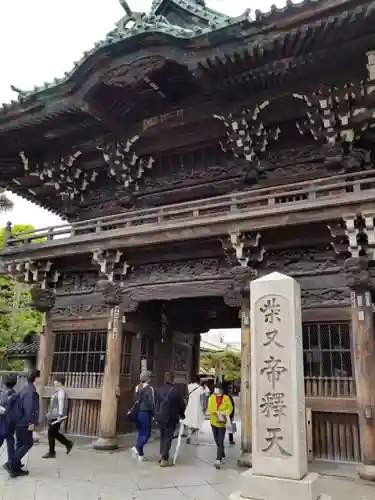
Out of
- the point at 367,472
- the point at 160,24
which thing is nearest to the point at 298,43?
the point at 160,24

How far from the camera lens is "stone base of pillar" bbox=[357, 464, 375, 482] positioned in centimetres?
680

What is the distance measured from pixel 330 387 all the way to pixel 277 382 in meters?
3.28

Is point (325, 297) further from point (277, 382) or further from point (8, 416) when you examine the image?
point (8, 416)

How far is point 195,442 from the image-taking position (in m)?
10.8

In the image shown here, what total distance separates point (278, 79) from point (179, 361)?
8512mm

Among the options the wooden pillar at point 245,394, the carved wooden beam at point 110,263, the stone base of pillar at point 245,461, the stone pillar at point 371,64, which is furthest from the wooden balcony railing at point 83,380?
the stone pillar at point 371,64

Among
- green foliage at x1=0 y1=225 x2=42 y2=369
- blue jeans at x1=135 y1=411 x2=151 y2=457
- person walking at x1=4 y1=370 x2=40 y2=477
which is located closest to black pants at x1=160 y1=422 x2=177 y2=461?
blue jeans at x1=135 y1=411 x2=151 y2=457

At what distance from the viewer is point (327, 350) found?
8055 mm

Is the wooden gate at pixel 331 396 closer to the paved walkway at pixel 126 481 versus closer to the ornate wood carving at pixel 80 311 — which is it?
the paved walkway at pixel 126 481

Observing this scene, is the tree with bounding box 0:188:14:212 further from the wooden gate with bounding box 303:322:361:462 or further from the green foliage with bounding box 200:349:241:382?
the wooden gate with bounding box 303:322:361:462

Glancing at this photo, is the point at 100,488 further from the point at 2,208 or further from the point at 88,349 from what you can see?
the point at 2,208

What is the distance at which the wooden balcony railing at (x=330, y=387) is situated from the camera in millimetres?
7695

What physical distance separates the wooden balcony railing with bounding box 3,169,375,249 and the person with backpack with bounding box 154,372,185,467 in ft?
10.8

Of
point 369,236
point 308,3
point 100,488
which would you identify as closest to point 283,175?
point 369,236
